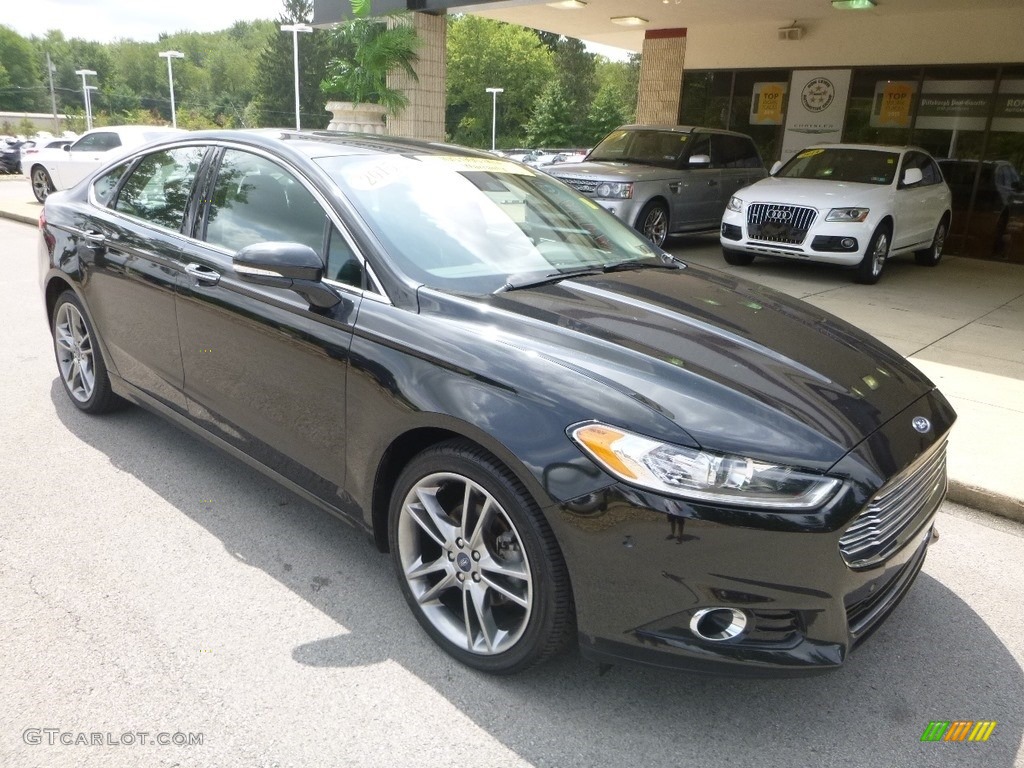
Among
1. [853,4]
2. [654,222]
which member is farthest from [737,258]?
[853,4]

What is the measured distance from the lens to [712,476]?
2.14 meters

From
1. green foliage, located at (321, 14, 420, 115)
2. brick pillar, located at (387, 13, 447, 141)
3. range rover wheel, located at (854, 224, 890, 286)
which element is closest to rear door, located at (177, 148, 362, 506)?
range rover wheel, located at (854, 224, 890, 286)

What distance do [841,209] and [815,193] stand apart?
47cm

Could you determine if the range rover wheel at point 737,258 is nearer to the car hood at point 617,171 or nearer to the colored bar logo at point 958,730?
the car hood at point 617,171

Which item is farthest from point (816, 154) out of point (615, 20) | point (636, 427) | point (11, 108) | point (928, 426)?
point (11, 108)

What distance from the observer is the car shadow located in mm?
2365

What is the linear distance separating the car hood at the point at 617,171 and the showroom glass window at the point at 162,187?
7.21 metres

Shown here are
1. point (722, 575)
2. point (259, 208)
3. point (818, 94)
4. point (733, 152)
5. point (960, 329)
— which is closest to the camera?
point (722, 575)

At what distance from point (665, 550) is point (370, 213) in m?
1.65

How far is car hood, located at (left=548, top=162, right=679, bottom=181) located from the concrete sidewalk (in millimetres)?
1311

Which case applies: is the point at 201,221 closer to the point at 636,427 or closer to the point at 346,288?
the point at 346,288

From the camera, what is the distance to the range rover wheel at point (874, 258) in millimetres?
9625

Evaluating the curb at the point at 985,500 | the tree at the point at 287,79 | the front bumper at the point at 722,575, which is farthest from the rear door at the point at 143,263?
the tree at the point at 287,79

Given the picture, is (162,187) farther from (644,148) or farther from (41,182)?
(41,182)
